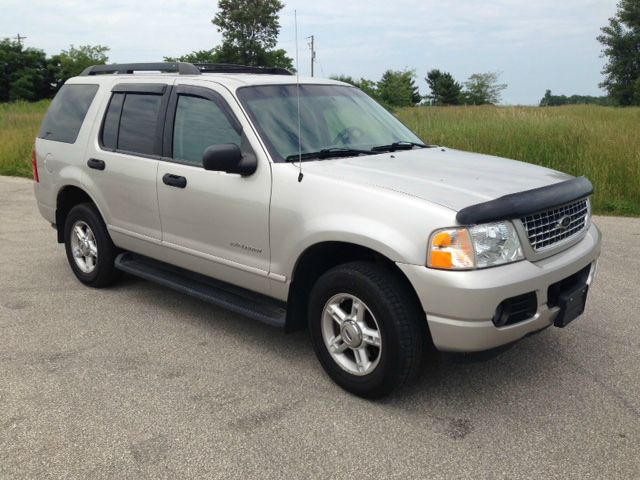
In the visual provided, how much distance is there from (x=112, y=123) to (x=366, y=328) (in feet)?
9.59

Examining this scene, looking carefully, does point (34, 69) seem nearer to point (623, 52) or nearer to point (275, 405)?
point (623, 52)

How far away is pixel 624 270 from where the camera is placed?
5930 millimetres

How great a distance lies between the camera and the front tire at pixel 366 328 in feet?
10.6

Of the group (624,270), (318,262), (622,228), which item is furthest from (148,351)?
(622,228)

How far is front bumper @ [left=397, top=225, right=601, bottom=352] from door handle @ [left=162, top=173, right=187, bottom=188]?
1804 millimetres

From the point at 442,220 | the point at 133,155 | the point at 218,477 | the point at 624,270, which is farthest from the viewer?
the point at 624,270

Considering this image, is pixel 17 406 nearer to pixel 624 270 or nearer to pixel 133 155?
pixel 133 155

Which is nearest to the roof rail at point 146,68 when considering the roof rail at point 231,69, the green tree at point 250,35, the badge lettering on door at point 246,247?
the roof rail at point 231,69

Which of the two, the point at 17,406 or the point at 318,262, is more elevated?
the point at 318,262

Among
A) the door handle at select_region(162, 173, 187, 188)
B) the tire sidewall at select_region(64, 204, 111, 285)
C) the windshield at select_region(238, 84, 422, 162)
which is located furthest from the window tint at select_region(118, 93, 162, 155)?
the windshield at select_region(238, 84, 422, 162)

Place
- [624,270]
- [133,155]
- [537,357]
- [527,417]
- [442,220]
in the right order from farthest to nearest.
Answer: [624,270] < [133,155] < [537,357] < [527,417] < [442,220]

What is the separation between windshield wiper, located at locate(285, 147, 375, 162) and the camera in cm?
388

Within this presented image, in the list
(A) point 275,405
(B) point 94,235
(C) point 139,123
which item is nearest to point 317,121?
(C) point 139,123

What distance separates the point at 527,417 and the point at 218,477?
5.32ft
